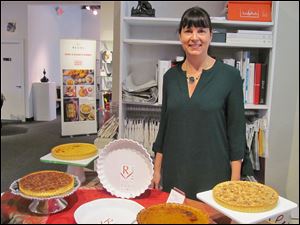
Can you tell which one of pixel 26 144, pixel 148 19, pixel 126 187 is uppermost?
pixel 148 19

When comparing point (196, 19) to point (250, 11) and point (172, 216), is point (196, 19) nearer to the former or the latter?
point (172, 216)

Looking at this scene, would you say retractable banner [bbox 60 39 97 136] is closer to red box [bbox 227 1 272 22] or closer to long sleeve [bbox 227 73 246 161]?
long sleeve [bbox 227 73 246 161]

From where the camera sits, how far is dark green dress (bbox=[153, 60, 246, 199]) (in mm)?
1265

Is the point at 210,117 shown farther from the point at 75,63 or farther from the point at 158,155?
the point at 75,63

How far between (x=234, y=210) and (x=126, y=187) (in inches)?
16.4

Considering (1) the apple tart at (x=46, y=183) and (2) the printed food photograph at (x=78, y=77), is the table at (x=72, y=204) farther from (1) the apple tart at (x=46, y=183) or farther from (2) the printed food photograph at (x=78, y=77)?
(2) the printed food photograph at (x=78, y=77)

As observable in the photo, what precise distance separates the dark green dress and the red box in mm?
755

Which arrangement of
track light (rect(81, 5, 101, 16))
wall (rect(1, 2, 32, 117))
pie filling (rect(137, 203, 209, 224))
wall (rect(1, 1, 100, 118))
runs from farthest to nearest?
track light (rect(81, 5, 101, 16))
wall (rect(1, 1, 100, 118))
wall (rect(1, 2, 32, 117))
pie filling (rect(137, 203, 209, 224))

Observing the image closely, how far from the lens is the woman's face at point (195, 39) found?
1186mm

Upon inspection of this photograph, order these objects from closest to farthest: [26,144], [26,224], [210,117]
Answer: [26,224], [26,144], [210,117]

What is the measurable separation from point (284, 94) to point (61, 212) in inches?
70.7

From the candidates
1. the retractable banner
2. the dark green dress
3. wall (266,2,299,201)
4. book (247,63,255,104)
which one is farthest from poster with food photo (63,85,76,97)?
wall (266,2,299,201)

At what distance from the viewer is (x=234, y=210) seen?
860 mm

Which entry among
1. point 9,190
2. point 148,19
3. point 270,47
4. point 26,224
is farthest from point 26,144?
point 270,47
